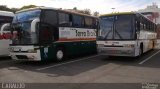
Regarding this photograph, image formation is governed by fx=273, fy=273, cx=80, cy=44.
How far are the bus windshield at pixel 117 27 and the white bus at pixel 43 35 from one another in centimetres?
206

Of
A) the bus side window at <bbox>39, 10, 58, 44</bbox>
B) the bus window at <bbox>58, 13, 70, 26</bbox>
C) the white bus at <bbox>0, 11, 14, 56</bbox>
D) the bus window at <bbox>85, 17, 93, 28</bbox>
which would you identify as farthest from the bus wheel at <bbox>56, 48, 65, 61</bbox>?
the bus window at <bbox>85, 17, 93, 28</bbox>

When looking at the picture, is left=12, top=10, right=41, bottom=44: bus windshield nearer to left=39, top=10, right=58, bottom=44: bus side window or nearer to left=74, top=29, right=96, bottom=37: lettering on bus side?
left=39, top=10, right=58, bottom=44: bus side window

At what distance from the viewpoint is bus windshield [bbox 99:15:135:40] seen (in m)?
15.3

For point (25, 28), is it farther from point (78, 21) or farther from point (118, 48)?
point (118, 48)

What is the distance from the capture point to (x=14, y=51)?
1455cm

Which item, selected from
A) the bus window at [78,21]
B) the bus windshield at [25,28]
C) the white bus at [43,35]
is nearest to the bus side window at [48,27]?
the white bus at [43,35]

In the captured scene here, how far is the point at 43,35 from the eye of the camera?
46.0 ft

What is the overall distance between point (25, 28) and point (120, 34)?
209 inches

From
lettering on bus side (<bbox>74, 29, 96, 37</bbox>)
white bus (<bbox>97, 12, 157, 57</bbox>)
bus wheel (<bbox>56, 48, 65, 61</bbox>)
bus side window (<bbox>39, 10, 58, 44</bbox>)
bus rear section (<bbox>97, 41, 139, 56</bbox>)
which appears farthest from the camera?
lettering on bus side (<bbox>74, 29, 96, 37</bbox>)

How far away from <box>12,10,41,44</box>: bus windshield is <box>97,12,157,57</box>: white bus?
13.7ft

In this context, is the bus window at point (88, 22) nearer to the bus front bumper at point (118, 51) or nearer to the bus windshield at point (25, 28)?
the bus front bumper at point (118, 51)

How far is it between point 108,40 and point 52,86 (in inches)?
287

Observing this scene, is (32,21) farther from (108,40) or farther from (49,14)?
(108,40)

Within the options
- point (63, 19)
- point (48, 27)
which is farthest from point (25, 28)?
point (63, 19)
